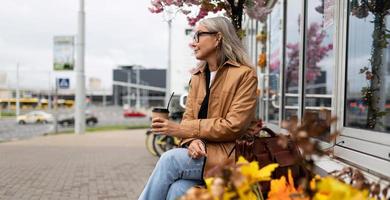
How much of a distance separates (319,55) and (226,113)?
417 centimetres

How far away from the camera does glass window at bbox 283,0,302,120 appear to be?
542 cm

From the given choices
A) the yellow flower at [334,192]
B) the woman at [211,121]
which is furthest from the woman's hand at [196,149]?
the yellow flower at [334,192]

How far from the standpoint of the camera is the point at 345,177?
4.78 ft

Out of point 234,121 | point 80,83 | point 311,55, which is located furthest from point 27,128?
point 234,121

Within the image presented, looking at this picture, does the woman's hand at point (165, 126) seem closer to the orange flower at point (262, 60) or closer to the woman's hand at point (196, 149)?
the woman's hand at point (196, 149)

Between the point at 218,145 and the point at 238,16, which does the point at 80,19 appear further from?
the point at 218,145

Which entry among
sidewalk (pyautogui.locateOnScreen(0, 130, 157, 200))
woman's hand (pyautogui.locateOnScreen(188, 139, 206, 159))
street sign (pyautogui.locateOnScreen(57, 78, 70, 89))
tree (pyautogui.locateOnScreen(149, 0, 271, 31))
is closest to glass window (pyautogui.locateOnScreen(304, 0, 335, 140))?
tree (pyautogui.locateOnScreen(149, 0, 271, 31))

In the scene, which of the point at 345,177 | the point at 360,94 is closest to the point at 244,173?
the point at 345,177

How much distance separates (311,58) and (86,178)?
3467mm

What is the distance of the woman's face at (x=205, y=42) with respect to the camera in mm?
2443

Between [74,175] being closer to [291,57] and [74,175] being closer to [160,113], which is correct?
[291,57]

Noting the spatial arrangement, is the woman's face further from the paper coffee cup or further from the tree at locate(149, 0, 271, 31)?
the tree at locate(149, 0, 271, 31)

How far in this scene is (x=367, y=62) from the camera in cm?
311

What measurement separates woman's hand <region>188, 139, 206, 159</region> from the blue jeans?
0.03 m
